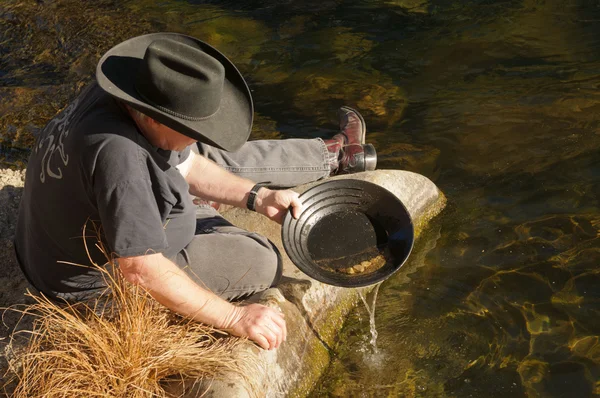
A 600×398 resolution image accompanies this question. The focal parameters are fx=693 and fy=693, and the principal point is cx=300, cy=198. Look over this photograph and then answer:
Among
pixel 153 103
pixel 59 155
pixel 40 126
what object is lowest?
pixel 40 126

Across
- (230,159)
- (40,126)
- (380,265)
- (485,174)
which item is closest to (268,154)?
(230,159)

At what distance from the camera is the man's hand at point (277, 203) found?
159 inches

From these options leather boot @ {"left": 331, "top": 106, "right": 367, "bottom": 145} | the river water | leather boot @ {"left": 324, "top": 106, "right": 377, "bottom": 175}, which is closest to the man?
the river water

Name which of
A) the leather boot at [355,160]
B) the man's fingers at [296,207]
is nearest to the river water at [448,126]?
the leather boot at [355,160]

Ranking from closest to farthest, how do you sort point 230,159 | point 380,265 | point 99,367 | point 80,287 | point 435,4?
1. point 99,367
2. point 80,287
3. point 380,265
4. point 230,159
5. point 435,4

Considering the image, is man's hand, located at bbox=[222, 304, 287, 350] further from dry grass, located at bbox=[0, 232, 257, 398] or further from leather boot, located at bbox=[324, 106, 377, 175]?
leather boot, located at bbox=[324, 106, 377, 175]

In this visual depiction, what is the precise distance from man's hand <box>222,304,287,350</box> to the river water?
0.73 metres

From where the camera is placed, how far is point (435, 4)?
8547 mm

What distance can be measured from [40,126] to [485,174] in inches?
163

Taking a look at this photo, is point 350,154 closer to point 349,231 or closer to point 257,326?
point 349,231

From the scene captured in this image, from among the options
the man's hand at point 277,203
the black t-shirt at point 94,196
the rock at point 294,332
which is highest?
the black t-shirt at point 94,196

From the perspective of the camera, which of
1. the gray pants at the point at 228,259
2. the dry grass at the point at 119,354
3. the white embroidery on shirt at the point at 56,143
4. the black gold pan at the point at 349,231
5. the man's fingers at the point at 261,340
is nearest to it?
the white embroidery on shirt at the point at 56,143

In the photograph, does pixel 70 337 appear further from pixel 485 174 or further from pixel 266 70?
pixel 266 70

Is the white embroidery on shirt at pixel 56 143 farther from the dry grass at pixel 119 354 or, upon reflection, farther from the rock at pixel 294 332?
the rock at pixel 294 332
